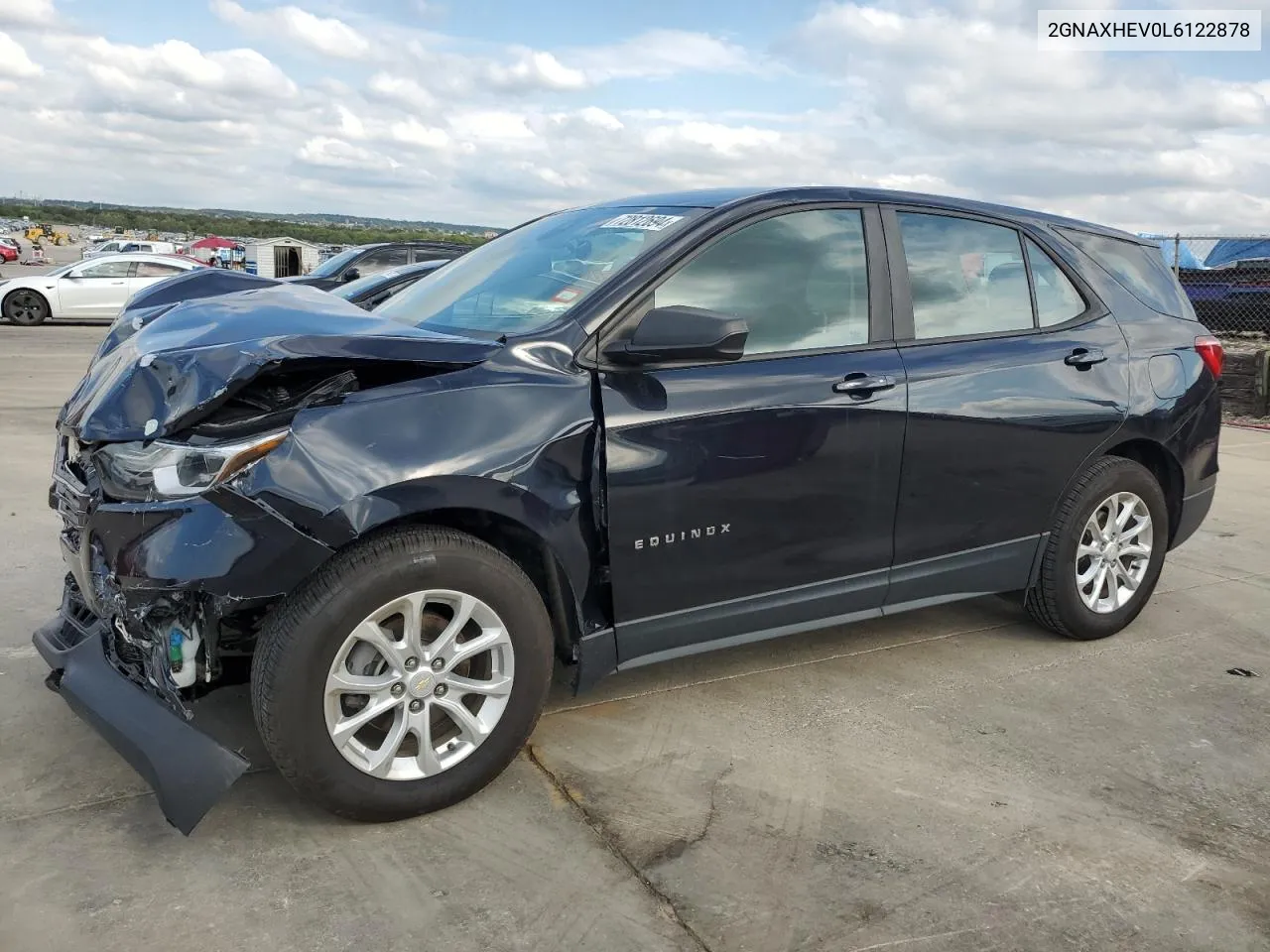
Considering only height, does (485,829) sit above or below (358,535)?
below

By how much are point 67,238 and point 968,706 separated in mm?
109429

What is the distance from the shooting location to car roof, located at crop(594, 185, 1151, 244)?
11.7 ft

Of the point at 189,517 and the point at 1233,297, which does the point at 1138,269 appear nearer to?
the point at 189,517

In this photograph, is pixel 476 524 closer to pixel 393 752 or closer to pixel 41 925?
pixel 393 752

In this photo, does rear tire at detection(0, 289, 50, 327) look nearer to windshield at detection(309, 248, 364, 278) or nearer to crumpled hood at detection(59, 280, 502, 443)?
windshield at detection(309, 248, 364, 278)

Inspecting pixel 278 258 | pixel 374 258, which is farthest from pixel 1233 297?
pixel 278 258

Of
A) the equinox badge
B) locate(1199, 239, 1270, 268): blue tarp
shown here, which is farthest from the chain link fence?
the equinox badge

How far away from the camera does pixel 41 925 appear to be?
2412 millimetres

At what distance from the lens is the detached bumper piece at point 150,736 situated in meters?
2.59

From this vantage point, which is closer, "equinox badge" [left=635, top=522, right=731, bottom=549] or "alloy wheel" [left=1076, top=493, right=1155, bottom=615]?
"equinox badge" [left=635, top=522, right=731, bottom=549]

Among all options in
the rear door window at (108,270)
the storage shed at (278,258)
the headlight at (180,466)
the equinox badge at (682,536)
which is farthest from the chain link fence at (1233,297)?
the storage shed at (278,258)

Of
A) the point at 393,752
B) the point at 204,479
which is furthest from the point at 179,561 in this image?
the point at 393,752

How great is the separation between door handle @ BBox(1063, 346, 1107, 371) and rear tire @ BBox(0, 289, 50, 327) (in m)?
20.0

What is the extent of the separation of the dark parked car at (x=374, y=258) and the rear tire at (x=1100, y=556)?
8707 mm
